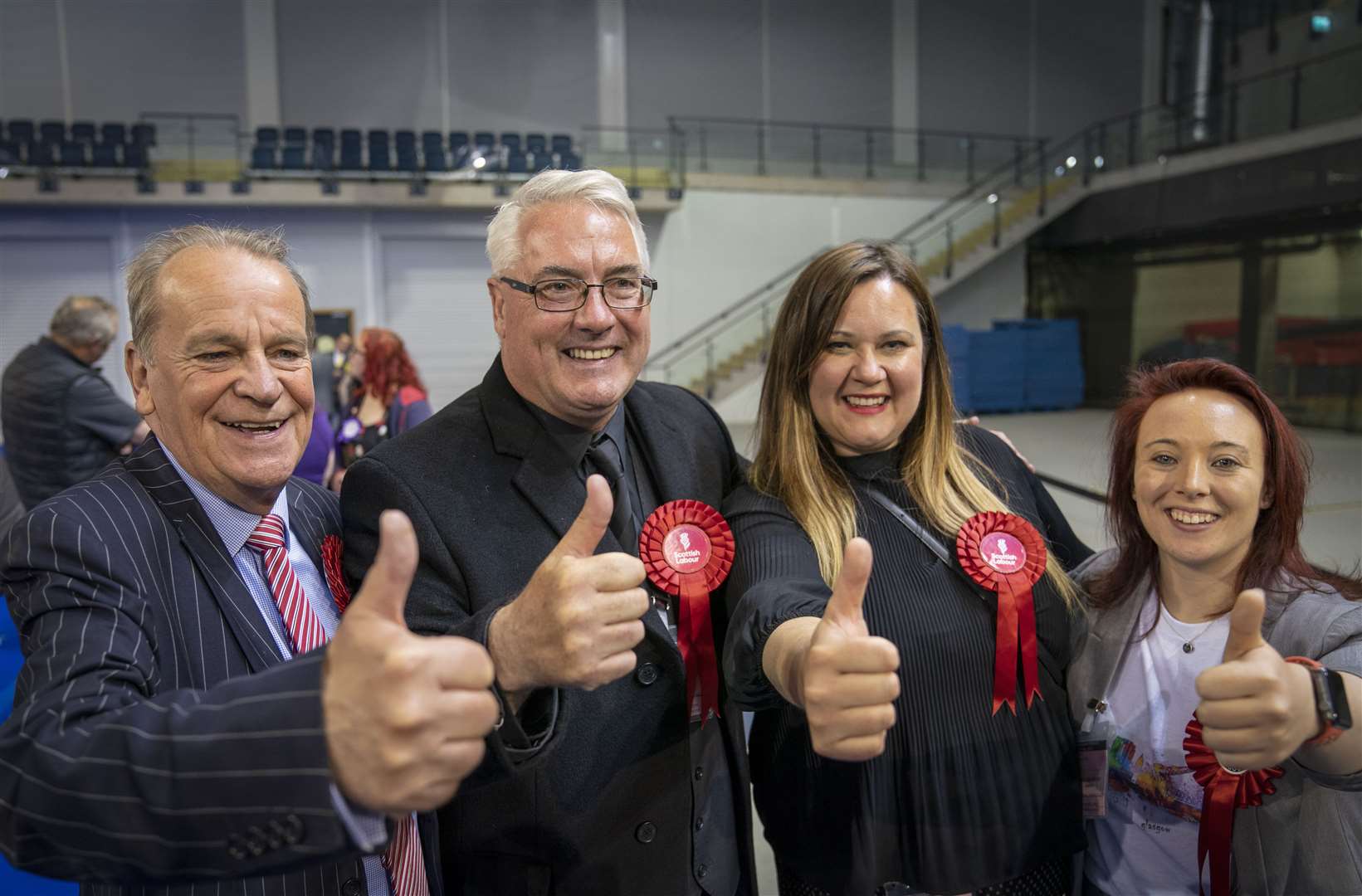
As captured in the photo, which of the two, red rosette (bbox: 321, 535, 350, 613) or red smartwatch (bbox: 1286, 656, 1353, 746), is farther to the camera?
red rosette (bbox: 321, 535, 350, 613)

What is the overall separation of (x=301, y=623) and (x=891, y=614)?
3.22ft

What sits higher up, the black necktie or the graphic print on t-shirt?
the black necktie

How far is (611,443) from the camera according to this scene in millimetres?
1644

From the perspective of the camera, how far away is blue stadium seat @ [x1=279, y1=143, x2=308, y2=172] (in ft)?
38.4

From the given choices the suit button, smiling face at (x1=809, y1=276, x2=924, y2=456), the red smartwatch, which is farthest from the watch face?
the suit button

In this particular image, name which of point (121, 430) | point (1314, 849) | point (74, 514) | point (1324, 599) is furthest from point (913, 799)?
point (121, 430)

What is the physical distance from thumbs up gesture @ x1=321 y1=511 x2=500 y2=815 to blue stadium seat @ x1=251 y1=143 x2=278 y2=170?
41.8ft

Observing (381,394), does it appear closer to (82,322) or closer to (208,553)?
(82,322)

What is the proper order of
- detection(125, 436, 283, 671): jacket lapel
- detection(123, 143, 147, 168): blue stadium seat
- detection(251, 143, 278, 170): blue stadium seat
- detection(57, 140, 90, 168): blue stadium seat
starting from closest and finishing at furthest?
detection(125, 436, 283, 671): jacket lapel
detection(57, 140, 90, 168): blue stadium seat
detection(123, 143, 147, 168): blue stadium seat
detection(251, 143, 278, 170): blue stadium seat

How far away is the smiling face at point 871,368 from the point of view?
1575mm

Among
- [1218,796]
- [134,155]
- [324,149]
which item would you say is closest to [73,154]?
[134,155]

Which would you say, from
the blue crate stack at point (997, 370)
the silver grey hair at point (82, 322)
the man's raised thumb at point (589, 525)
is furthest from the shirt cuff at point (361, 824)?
the blue crate stack at point (997, 370)

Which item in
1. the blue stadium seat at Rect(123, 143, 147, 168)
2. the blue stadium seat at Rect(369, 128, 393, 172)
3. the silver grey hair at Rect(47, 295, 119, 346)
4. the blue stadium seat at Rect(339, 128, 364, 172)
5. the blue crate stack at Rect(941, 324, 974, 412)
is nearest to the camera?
the silver grey hair at Rect(47, 295, 119, 346)

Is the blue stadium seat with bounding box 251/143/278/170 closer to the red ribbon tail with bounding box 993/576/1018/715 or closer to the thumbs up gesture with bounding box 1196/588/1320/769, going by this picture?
the red ribbon tail with bounding box 993/576/1018/715
